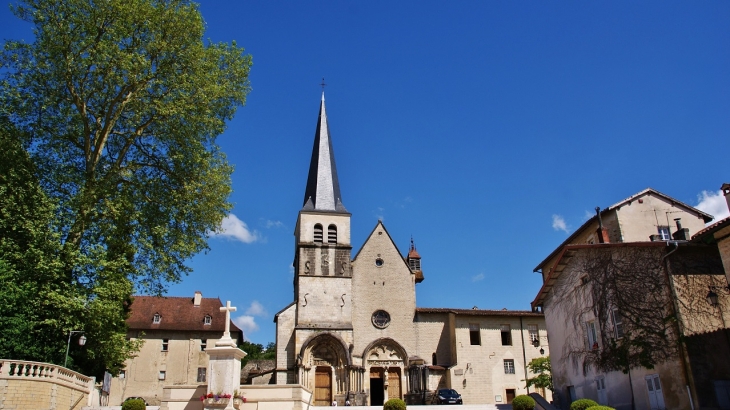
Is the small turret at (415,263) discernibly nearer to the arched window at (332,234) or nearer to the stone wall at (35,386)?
the arched window at (332,234)

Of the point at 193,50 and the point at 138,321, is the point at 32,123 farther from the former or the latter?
the point at 138,321

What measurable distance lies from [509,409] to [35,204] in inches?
725

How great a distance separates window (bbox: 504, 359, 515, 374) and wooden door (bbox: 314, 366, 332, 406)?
10379 mm

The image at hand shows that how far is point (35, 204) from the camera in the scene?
1909cm

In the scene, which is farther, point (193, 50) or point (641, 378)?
point (193, 50)

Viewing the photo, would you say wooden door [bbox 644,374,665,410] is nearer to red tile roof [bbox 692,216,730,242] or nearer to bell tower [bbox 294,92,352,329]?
red tile roof [bbox 692,216,730,242]

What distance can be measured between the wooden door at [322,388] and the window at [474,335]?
867 cm

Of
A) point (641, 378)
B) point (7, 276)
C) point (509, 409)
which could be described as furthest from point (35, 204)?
point (641, 378)

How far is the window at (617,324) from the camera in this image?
740 inches

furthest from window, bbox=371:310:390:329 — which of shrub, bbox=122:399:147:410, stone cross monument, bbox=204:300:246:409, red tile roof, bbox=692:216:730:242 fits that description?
red tile roof, bbox=692:216:730:242

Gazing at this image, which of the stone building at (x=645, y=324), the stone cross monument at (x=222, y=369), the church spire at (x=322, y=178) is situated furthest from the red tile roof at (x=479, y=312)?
the stone cross monument at (x=222, y=369)

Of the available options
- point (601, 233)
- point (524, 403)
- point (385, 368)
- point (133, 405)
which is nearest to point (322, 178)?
point (385, 368)

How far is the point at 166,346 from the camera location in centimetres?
3984

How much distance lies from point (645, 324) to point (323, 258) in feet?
68.4
